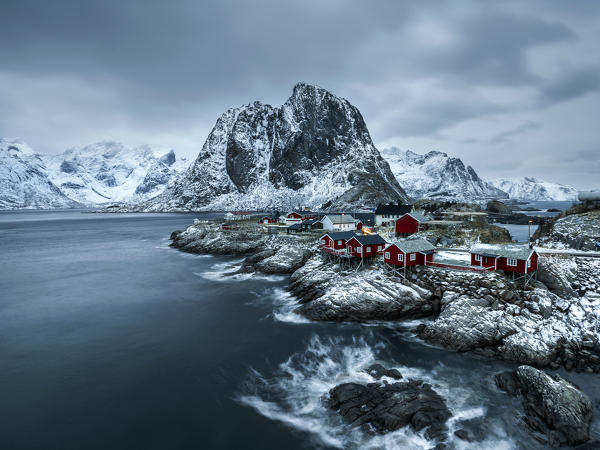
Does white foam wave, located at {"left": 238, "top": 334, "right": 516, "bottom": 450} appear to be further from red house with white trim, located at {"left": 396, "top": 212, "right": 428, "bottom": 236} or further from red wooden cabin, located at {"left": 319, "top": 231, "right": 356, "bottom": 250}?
red house with white trim, located at {"left": 396, "top": 212, "right": 428, "bottom": 236}

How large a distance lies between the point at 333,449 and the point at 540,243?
42.9m

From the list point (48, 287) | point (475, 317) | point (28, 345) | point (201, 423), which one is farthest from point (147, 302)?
point (475, 317)

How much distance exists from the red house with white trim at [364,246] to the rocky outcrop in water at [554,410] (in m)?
22.8

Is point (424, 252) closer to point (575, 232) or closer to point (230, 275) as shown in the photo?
point (575, 232)

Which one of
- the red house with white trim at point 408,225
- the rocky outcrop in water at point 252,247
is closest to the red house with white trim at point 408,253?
the red house with white trim at point 408,225

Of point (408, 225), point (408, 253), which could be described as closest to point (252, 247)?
point (408, 225)

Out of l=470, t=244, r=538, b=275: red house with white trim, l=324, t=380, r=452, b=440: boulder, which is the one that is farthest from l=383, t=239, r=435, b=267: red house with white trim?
l=324, t=380, r=452, b=440: boulder

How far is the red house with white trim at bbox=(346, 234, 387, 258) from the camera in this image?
39.8 metres

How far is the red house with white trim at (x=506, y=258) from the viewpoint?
98.9ft

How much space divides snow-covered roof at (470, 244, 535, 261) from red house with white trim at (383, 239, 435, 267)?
194 inches

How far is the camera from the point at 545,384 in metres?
17.4

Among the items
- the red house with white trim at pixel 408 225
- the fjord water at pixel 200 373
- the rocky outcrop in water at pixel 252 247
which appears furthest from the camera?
the red house with white trim at pixel 408 225

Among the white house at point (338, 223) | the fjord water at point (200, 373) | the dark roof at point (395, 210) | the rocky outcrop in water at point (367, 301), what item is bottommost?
the fjord water at point (200, 373)

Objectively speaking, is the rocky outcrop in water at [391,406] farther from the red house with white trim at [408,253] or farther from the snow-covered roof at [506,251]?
the snow-covered roof at [506,251]
